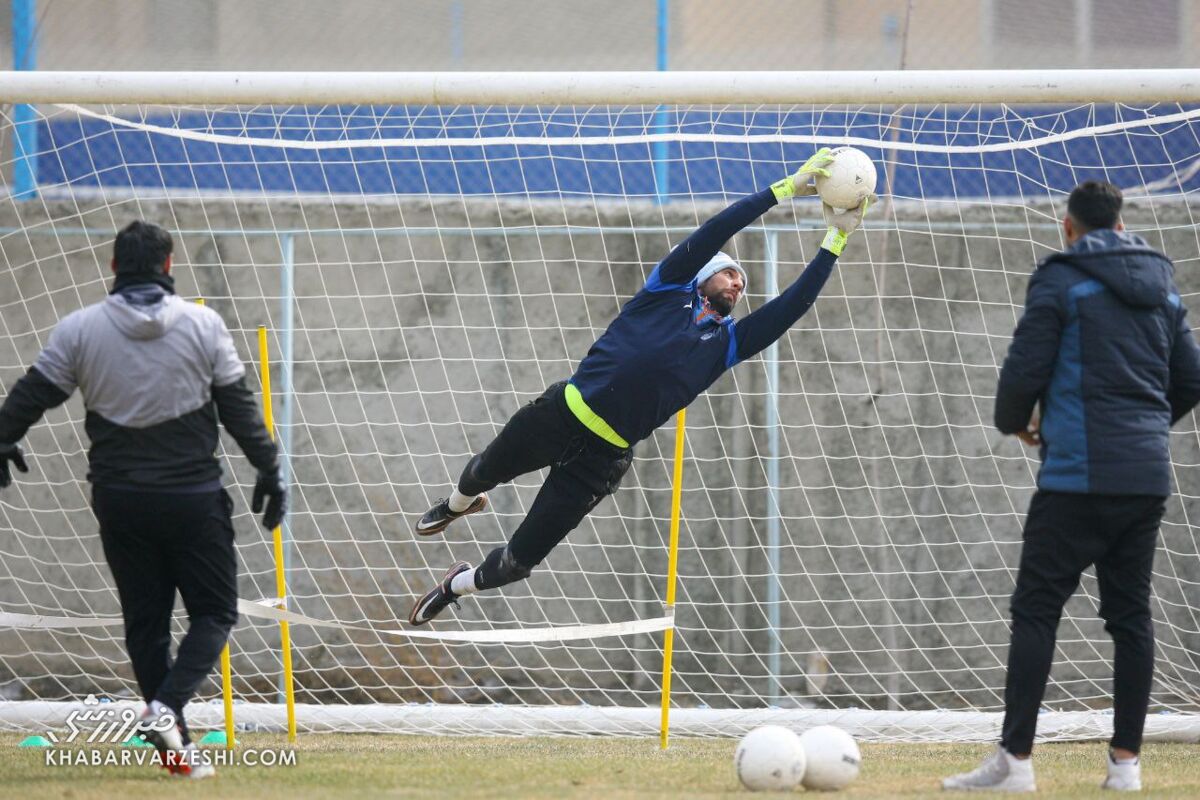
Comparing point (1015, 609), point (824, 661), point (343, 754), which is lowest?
point (824, 661)

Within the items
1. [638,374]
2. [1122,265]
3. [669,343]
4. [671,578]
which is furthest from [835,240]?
[671,578]

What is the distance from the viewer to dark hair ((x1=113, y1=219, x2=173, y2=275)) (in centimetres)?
458

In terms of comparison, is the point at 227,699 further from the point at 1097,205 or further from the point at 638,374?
the point at 1097,205

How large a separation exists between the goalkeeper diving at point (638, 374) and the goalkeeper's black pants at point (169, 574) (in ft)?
4.38

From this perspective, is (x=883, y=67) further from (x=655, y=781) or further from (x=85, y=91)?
(x=655, y=781)

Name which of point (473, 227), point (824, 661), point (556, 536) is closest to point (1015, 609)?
point (556, 536)

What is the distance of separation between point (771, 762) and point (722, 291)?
1996 mm

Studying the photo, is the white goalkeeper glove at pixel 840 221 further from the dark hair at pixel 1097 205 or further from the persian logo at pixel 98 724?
the persian logo at pixel 98 724

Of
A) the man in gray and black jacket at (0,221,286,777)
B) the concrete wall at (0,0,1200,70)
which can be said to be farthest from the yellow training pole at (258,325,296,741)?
the concrete wall at (0,0,1200,70)

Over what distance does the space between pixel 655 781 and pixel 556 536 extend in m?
1.17

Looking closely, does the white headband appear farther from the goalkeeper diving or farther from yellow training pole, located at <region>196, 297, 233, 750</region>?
yellow training pole, located at <region>196, 297, 233, 750</region>

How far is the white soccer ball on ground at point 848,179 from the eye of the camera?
5266mm

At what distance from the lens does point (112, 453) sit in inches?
180

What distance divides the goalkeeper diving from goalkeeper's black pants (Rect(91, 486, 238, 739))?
133 centimetres
